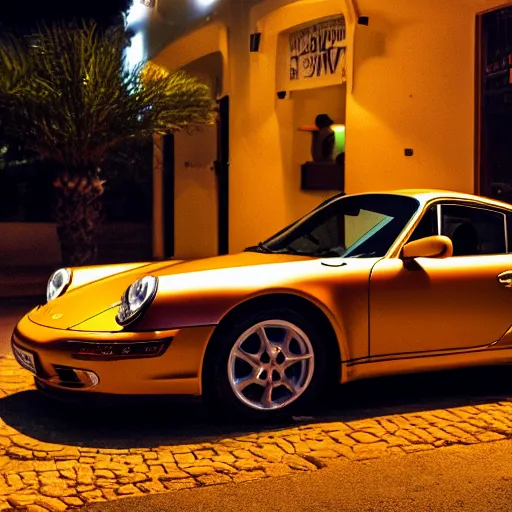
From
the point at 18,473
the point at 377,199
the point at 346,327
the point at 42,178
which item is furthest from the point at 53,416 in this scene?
the point at 42,178

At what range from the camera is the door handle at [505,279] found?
5.57m

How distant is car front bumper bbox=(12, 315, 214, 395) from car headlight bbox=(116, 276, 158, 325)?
0.37ft


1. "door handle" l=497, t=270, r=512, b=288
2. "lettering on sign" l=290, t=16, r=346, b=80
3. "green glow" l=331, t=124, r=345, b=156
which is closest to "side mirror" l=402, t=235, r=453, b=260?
"door handle" l=497, t=270, r=512, b=288

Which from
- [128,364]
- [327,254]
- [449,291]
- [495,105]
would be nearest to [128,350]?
[128,364]

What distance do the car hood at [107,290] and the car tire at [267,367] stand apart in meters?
0.38

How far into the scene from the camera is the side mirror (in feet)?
17.1

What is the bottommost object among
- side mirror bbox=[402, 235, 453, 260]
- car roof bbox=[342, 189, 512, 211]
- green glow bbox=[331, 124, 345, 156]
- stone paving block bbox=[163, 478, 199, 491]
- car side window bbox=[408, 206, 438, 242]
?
stone paving block bbox=[163, 478, 199, 491]

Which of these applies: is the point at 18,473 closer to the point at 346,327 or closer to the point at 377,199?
the point at 346,327

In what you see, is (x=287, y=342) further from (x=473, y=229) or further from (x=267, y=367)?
(x=473, y=229)

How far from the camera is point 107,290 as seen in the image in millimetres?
5438

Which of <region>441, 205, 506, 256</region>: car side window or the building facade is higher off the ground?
the building facade

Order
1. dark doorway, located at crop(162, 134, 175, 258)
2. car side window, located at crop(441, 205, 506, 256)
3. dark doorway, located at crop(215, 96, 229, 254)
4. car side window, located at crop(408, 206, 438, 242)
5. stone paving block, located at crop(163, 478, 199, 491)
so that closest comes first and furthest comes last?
stone paving block, located at crop(163, 478, 199, 491)
car side window, located at crop(408, 206, 438, 242)
car side window, located at crop(441, 205, 506, 256)
dark doorway, located at crop(215, 96, 229, 254)
dark doorway, located at crop(162, 134, 175, 258)

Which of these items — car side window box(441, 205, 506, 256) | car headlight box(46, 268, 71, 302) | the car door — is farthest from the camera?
car headlight box(46, 268, 71, 302)

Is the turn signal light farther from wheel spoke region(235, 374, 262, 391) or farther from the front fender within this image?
the front fender
